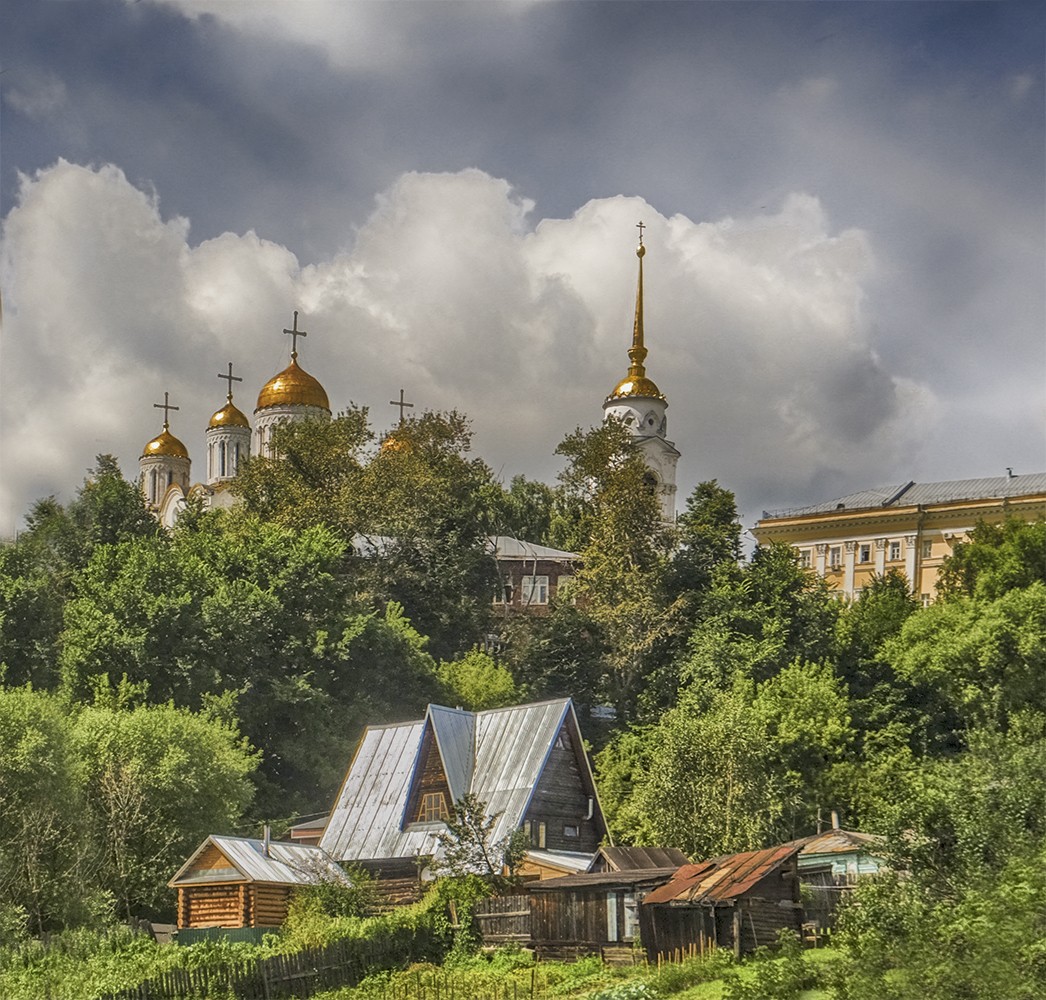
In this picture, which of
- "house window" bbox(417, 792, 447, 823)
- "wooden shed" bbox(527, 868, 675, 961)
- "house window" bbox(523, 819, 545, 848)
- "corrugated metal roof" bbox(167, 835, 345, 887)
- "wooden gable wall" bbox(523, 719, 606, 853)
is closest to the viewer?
"wooden shed" bbox(527, 868, 675, 961)

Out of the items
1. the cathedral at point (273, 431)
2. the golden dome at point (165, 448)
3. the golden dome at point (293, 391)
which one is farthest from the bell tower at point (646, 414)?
the golden dome at point (165, 448)

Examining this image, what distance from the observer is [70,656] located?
48.1 metres

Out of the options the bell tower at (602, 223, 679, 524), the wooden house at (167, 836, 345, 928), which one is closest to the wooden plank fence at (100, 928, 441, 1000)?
the wooden house at (167, 836, 345, 928)

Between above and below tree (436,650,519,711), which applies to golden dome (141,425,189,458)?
above

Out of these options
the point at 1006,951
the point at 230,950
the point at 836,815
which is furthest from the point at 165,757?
the point at 1006,951

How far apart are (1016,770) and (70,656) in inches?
1262

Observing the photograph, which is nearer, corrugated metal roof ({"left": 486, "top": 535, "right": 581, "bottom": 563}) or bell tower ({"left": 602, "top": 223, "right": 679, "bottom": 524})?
corrugated metal roof ({"left": 486, "top": 535, "right": 581, "bottom": 563})

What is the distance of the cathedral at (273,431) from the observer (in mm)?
75562

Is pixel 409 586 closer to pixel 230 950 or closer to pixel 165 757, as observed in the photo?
pixel 165 757

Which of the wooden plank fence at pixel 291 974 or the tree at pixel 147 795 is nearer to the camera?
the wooden plank fence at pixel 291 974

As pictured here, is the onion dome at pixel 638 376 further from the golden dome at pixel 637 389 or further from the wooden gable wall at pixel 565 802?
the wooden gable wall at pixel 565 802

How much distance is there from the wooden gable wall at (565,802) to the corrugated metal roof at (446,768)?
55 cm

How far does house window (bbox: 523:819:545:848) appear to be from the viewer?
1478 inches

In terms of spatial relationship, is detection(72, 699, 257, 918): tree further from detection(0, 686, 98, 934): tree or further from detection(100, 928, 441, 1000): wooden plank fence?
detection(100, 928, 441, 1000): wooden plank fence
